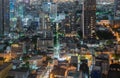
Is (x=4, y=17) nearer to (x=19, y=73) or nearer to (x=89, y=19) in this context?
(x=89, y=19)

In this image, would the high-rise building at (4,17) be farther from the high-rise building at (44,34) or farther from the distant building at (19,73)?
the distant building at (19,73)

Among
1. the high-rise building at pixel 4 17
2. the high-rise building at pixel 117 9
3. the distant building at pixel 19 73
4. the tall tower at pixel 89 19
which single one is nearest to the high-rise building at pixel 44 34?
the tall tower at pixel 89 19

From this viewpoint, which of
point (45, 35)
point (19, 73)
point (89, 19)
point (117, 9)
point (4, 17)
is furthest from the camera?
point (117, 9)

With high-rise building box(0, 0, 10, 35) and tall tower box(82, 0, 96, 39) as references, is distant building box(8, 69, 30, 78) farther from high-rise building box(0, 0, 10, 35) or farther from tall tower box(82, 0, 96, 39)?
high-rise building box(0, 0, 10, 35)

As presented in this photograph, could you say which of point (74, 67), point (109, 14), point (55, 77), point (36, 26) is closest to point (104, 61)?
point (74, 67)

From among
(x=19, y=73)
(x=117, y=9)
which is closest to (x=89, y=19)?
(x=117, y=9)

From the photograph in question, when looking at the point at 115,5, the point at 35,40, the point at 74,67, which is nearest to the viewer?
the point at 74,67

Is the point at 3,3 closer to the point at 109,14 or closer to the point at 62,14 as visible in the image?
the point at 62,14

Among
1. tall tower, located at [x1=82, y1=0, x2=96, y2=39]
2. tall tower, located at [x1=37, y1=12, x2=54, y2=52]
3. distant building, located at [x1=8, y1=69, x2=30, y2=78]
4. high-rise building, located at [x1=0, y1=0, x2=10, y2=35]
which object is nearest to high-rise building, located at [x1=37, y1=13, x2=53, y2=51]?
tall tower, located at [x1=37, y1=12, x2=54, y2=52]
